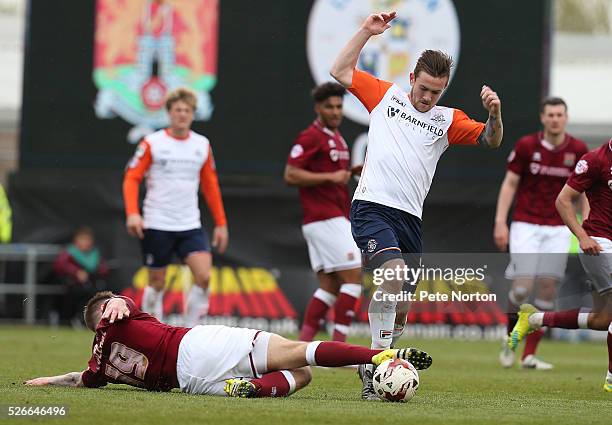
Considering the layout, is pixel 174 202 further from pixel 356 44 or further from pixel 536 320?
pixel 356 44

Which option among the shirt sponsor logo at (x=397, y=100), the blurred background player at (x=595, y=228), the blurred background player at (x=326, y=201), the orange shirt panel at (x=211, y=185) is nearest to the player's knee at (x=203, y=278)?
the orange shirt panel at (x=211, y=185)

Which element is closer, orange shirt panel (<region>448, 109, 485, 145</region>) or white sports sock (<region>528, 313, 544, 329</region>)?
orange shirt panel (<region>448, 109, 485, 145</region>)

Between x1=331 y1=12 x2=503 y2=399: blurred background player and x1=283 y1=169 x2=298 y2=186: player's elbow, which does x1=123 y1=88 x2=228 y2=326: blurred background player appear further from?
x1=331 y1=12 x2=503 y2=399: blurred background player

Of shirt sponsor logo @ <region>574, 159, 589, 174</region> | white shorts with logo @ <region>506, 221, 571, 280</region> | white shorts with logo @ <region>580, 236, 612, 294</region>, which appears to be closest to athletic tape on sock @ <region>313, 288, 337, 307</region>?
white shorts with logo @ <region>506, 221, 571, 280</region>

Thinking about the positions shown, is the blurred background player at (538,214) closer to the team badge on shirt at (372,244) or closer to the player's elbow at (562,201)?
the player's elbow at (562,201)

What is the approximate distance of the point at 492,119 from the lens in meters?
7.59

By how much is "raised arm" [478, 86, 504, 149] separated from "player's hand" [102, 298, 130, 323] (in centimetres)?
262

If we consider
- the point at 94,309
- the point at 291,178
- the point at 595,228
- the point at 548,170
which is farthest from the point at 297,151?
the point at 94,309

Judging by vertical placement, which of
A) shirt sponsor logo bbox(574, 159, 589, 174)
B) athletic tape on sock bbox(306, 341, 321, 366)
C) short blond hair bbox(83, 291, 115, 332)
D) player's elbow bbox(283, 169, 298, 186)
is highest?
shirt sponsor logo bbox(574, 159, 589, 174)

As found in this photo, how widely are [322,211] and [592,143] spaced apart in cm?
793

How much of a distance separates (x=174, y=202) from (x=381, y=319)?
4.49 metres

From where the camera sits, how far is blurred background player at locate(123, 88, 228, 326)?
38.1 feet

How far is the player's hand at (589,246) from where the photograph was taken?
8.78m

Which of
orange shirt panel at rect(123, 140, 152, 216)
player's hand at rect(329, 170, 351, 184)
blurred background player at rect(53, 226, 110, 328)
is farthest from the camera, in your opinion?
blurred background player at rect(53, 226, 110, 328)
